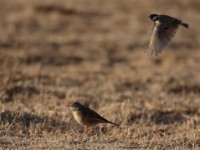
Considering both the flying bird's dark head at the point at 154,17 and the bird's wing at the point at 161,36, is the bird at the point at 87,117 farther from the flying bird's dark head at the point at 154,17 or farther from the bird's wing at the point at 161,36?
the flying bird's dark head at the point at 154,17

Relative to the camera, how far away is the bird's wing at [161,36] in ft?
31.7

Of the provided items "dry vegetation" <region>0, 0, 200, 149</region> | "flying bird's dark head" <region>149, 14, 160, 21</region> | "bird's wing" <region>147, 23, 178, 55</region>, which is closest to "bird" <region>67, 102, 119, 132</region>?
"dry vegetation" <region>0, 0, 200, 149</region>

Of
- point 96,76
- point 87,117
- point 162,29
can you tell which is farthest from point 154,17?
point 96,76

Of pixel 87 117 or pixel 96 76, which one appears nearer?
pixel 87 117

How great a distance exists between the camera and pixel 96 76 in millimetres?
15102

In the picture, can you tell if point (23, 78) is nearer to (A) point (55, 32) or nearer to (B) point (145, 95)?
(B) point (145, 95)

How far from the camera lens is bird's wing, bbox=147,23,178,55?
9.67 metres

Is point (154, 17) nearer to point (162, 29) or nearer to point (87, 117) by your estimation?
point (162, 29)

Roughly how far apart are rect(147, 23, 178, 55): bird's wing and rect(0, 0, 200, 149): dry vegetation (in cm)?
114

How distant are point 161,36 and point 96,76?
17.8 feet

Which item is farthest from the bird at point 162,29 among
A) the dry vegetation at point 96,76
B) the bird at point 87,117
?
the bird at point 87,117

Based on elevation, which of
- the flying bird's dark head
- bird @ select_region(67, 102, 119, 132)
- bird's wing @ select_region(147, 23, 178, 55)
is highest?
the flying bird's dark head

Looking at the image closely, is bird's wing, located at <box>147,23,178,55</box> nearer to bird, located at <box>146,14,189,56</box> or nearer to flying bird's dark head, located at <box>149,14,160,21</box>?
bird, located at <box>146,14,189,56</box>

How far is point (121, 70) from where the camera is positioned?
16.3 m
